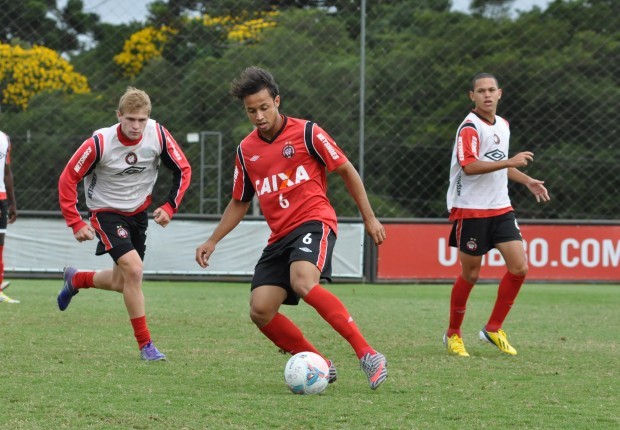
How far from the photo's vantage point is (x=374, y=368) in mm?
5449

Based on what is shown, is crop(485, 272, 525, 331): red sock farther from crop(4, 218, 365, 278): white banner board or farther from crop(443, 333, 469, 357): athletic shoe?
crop(4, 218, 365, 278): white banner board

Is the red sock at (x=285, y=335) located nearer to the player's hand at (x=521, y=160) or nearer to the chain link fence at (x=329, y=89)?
the player's hand at (x=521, y=160)

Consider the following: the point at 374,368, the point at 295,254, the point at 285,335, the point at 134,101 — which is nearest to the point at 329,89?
the point at 134,101

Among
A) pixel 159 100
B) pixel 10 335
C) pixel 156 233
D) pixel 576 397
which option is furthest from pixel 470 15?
pixel 576 397

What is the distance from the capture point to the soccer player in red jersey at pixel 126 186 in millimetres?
6996

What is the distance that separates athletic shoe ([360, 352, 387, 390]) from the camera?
5.41 meters

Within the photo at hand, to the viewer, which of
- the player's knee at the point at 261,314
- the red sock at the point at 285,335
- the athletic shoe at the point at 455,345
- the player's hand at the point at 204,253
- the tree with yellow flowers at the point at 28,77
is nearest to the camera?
the player's knee at the point at 261,314

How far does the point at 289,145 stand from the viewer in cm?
599

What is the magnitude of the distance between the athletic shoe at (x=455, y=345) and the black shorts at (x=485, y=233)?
628 millimetres

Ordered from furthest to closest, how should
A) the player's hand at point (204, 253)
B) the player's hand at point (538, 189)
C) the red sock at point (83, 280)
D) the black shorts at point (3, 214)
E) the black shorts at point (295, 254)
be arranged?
the black shorts at point (3, 214) < the red sock at point (83, 280) < the player's hand at point (538, 189) < the player's hand at point (204, 253) < the black shorts at point (295, 254)

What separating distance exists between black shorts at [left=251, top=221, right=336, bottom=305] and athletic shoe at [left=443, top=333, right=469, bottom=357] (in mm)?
1823

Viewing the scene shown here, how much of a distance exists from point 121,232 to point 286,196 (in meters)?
1.72

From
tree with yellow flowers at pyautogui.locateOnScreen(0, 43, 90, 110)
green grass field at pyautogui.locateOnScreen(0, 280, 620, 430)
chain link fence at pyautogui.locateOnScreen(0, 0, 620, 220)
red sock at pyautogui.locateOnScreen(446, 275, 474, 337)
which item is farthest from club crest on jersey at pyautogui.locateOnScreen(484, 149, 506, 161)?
tree with yellow flowers at pyautogui.locateOnScreen(0, 43, 90, 110)

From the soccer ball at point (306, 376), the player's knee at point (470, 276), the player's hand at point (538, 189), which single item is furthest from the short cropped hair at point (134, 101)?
the player's hand at point (538, 189)
